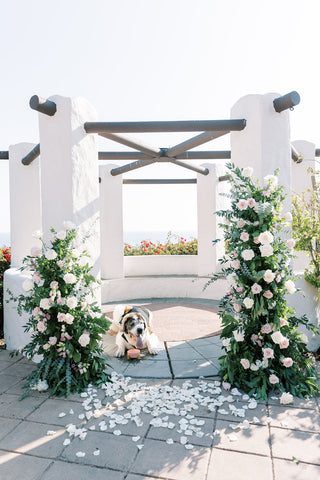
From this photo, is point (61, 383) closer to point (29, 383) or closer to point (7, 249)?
point (29, 383)

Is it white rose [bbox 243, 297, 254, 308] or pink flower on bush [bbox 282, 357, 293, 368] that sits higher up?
white rose [bbox 243, 297, 254, 308]

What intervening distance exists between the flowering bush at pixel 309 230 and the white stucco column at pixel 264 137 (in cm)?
26

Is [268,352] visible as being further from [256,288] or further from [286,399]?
[256,288]

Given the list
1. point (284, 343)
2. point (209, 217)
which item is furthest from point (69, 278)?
point (209, 217)

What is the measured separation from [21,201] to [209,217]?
173 inches

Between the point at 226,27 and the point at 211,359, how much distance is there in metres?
4.28

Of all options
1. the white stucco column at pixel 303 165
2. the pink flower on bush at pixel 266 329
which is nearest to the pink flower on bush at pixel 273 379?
the pink flower on bush at pixel 266 329

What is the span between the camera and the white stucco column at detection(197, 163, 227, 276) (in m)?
7.61

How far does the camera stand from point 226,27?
13.3 feet

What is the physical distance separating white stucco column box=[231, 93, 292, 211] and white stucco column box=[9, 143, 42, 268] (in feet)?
10.7

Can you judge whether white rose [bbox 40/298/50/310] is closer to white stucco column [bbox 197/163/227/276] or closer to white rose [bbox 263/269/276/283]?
white rose [bbox 263/269/276/283]

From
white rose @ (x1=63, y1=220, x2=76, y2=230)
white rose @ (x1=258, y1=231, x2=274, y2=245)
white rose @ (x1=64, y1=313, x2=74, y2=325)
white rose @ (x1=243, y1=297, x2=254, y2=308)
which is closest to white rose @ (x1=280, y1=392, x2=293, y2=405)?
white rose @ (x1=243, y1=297, x2=254, y2=308)

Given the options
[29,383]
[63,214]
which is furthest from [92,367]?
[63,214]

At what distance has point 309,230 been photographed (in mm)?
3881
